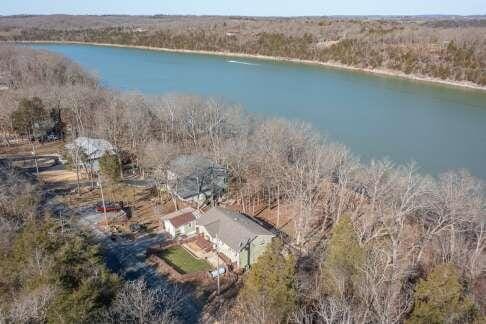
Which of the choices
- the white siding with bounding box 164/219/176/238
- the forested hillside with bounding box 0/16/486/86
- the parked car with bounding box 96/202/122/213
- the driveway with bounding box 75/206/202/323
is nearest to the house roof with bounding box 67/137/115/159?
the parked car with bounding box 96/202/122/213

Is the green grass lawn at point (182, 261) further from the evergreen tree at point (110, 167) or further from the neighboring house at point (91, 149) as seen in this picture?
the neighboring house at point (91, 149)

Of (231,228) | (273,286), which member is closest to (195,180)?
(231,228)

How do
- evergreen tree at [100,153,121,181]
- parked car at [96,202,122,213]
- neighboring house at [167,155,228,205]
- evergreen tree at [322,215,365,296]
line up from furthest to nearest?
1. neighboring house at [167,155,228,205]
2. evergreen tree at [100,153,121,181]
3. parked car at [96,202,122,213]
4. evergreen tree at [322,215,365,296]

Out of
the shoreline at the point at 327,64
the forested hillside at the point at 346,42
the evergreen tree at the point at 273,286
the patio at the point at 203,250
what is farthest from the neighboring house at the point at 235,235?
the forested hillside at the point at 346,42

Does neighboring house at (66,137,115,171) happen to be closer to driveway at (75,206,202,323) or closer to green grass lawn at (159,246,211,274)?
driveway at (75,206,202,323)

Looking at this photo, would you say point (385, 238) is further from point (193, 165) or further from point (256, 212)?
point (193, 165)

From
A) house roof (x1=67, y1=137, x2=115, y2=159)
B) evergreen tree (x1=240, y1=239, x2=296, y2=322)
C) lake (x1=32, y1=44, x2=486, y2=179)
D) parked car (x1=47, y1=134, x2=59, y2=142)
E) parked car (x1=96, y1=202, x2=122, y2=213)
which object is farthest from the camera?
parked car (x1=47, y1=134, x2=59, y2=142)
